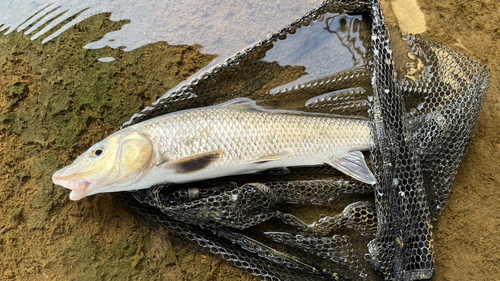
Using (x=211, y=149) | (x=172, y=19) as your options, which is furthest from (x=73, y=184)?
(x=172, y=19)

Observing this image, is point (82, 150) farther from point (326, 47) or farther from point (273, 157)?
point (326, 47)

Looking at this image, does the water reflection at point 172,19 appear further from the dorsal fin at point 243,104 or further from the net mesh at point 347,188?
the dorsal fin at point 243,104

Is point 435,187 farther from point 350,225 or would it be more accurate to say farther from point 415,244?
point 350,225

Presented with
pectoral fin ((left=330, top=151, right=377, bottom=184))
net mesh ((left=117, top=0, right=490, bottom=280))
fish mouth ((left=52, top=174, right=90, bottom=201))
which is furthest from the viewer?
pectoral fin ((left=330, top=151, right=377, bottom=184))

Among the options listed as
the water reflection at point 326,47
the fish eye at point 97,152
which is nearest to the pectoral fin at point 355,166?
the water reflection at point 326,47

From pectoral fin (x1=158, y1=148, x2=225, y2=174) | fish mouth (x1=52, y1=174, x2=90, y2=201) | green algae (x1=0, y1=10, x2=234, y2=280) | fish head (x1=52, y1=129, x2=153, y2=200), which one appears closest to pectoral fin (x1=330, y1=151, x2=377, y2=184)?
pectoral fin (x1=158, y1=148, x2=225, y2=174)

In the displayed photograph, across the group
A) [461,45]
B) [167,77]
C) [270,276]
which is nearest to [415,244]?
[270,276]

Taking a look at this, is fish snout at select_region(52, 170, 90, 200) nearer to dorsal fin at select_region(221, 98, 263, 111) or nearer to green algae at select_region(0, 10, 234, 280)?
green algae at select_region(0, 10, 234, 280)
